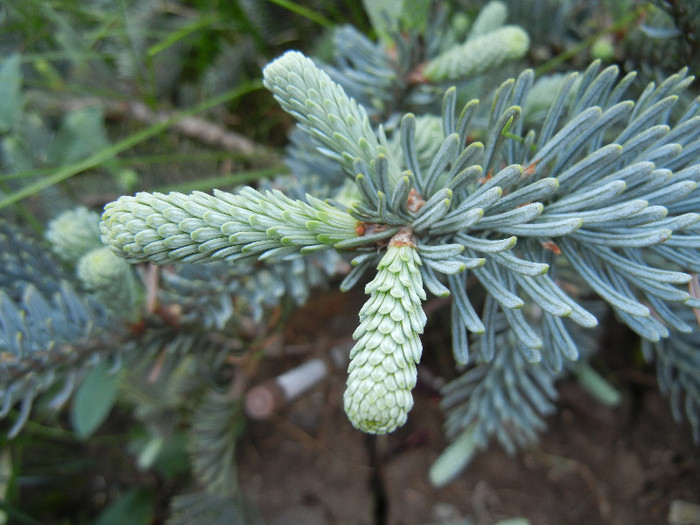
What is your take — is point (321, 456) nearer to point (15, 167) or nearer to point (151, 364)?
point (151, 364)

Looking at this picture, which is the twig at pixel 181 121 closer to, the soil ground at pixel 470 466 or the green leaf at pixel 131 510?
the soil ground at pixel 470 466

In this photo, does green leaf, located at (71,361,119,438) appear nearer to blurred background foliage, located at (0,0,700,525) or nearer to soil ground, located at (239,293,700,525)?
blurred background foliage, located at (0,0,700,525)

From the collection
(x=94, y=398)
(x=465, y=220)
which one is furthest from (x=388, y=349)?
(x=94, y=398)

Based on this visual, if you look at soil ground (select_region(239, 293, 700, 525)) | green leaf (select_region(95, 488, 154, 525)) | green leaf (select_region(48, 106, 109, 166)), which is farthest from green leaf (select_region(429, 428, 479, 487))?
green leaf (select_region(48, 106, 109, 166))

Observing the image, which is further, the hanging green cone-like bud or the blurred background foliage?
the blurred background foliage

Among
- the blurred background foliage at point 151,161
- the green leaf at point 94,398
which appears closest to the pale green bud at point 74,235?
the blurred background foliage at point 151,161

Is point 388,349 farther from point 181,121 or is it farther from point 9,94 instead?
point 181,121
